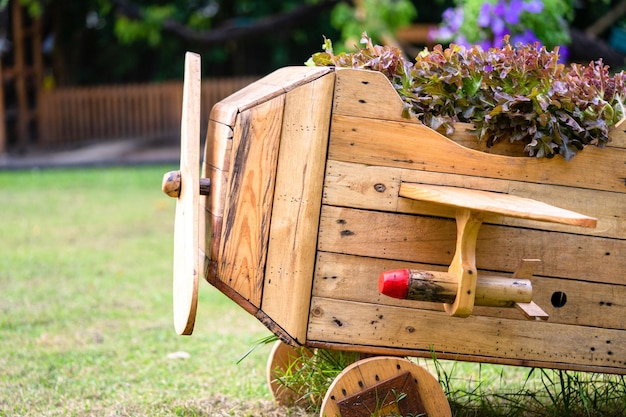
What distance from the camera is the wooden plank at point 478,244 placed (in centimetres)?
268

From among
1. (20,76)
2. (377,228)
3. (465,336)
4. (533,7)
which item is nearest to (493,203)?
(377,228)

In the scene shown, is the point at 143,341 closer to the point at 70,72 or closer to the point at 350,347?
the point at 350,347

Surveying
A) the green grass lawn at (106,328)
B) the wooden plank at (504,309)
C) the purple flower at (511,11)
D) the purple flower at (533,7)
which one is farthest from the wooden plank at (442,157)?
the purple flower at (533,7)

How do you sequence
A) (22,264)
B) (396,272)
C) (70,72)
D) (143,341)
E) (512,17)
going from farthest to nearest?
(70,72) → (512,17) → (22,264) → (143,341) → (396,272)

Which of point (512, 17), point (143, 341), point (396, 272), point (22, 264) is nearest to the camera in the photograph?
point (396, 272)

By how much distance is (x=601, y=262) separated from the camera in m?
2.82

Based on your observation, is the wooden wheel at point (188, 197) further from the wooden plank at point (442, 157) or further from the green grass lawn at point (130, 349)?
the green grass lawn at point (130, 349)

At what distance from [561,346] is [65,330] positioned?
2894 mm

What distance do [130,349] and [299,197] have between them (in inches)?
82.6

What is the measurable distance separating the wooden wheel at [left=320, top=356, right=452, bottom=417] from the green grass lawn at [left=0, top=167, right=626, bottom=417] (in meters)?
0.33

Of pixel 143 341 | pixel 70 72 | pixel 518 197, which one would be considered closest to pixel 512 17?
pixel 143 341

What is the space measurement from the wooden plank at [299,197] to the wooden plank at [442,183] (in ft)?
0.20

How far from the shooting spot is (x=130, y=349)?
438 centimetres

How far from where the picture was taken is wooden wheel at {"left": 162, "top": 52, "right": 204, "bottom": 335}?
264 centimetres
